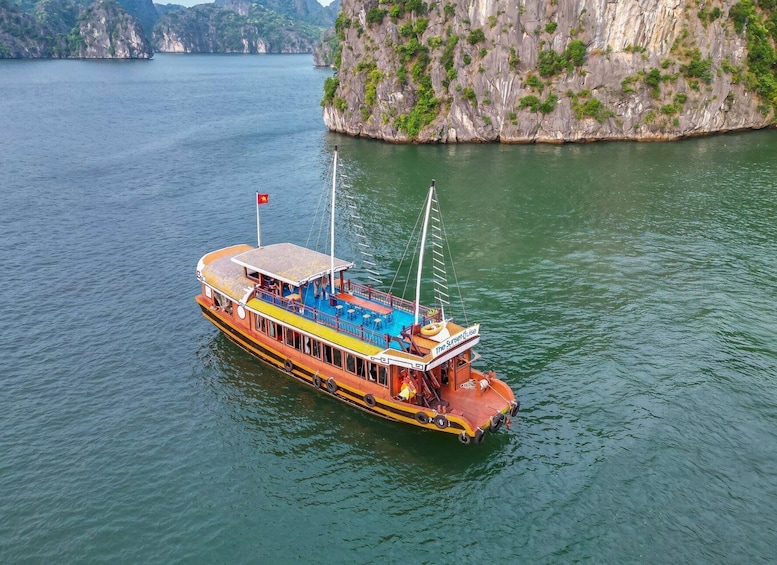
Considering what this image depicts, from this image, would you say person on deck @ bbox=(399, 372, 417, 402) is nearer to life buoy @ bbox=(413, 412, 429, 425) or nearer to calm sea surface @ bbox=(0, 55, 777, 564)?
life buoy @ bbox=(413, 412, 429, 425)

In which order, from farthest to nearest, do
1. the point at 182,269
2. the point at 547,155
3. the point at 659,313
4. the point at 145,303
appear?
the point at 547,155 → the point at 182,269 → the point at 145,303 → the point at 659,313

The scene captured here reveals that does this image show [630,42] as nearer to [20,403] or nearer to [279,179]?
[279,179]

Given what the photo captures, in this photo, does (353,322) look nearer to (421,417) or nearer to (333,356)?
(333,356)

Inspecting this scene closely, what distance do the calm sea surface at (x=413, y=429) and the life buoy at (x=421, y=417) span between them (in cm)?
141

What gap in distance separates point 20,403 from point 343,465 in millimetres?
21263

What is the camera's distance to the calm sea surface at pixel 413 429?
1163 inches

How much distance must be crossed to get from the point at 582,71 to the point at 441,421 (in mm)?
88241

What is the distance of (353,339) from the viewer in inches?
1496

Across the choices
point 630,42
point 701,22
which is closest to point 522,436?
point 630,42

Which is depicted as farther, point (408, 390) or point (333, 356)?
point (333, 356)

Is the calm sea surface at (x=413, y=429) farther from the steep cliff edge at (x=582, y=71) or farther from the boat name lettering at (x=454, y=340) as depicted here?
the steep cliff edge at (x=582, y=71)

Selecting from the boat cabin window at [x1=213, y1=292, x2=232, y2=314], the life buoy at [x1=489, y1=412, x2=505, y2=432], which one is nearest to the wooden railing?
the life buoy at [x1=489, y1=412, x2=505, y2=432]

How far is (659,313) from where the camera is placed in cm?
4800

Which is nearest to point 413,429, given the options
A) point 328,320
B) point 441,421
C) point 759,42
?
point 441,421
